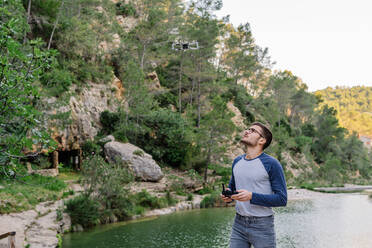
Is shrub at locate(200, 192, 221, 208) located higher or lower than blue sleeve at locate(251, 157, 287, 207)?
lower

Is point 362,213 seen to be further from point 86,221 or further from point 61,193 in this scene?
point 61,193

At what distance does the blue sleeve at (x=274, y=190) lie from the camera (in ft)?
7.63

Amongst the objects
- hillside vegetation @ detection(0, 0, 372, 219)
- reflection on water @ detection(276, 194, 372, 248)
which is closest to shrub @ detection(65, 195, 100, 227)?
hillside vegetation @ detection(0, 0, 372, 219)

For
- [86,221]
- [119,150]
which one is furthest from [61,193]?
[119,150]

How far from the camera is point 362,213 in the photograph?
1460cm

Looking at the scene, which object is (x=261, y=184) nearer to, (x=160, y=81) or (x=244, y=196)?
(x=244, y=196)

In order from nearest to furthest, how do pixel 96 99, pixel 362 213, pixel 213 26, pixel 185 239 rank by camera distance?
pixel 185 239, pixel 362 213, pixel 96 99, pixel 213 26

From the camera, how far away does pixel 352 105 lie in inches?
4663

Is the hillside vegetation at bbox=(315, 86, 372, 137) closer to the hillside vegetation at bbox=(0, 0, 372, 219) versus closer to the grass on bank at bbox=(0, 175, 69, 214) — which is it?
the hillside vegetation at bbox=(0, 0, 372, 219)

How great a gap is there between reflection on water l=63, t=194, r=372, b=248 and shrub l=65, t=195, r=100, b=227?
44 cm

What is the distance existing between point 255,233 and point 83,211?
29.1ft

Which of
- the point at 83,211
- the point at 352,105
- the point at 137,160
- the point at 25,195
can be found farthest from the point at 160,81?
the point at 352,105

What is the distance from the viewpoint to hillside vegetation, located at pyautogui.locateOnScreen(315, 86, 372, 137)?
302 ft

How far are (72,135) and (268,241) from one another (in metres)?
17.3
